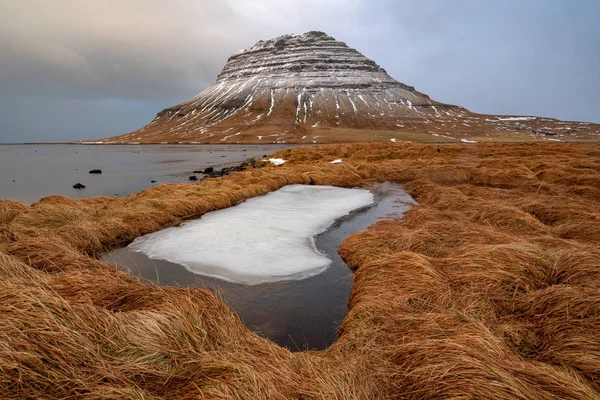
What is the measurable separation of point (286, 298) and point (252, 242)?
369cm

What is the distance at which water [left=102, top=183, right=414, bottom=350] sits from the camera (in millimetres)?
5449

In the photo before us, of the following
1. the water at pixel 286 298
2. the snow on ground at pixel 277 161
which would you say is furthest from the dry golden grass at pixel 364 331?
the snow on ground at pixel 277 161

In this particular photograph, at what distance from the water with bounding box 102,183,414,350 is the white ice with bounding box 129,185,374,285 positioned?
0.32 metres

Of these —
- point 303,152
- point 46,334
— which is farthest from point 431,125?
point 46,334

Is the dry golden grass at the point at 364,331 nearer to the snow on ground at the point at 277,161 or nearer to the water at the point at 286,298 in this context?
the water at the point at 286,298

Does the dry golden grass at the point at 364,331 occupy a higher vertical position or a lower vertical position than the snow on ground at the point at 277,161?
lower

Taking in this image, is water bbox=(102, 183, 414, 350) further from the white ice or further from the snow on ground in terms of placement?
the snow on ground

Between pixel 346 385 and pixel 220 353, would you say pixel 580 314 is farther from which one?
pixel 220 353

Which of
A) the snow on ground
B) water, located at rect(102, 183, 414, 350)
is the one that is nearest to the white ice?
water, located at rect(102, 183, 414, 350)

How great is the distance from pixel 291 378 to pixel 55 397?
2114mm

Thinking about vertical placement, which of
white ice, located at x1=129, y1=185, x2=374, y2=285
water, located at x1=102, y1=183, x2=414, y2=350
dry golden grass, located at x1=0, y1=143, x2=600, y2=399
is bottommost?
water, located at x1=102, y1=183, x2=414, y2=350

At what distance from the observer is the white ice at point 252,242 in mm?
8102

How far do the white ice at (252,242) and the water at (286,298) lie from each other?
32 cm

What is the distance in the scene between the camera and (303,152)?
37.0 meters
